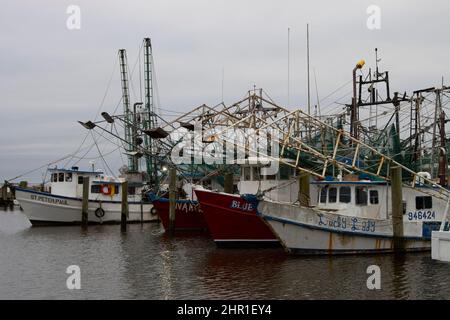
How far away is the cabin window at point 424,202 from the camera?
2403cm

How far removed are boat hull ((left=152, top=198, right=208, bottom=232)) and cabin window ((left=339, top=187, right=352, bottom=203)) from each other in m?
12.9

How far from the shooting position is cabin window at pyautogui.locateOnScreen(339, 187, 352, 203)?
23.6 metres

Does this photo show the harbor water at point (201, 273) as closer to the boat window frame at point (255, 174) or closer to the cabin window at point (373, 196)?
the cabin window at point (373, 196)

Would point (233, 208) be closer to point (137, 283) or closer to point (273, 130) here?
point (273, 130)

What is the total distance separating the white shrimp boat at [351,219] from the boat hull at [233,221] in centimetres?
267

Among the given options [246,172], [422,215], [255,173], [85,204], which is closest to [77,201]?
[85,204]

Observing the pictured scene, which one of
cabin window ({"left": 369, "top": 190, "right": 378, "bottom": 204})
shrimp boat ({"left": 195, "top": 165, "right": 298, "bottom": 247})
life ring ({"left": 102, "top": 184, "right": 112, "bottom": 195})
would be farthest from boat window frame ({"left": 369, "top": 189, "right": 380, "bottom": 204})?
life ring ({"left": 102, "top": 184, "right": 112, "bottom": 195})

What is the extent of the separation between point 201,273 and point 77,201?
73.1 ft

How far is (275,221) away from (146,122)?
38537 mm

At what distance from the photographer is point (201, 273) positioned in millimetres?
19469

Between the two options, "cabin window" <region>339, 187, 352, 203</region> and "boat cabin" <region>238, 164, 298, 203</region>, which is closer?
"cabin window" <region>339, 187, 352, 203</region>

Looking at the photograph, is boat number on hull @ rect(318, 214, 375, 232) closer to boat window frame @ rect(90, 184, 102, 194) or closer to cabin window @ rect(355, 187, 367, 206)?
cabin window @ rect(355, 187, 367, 206)

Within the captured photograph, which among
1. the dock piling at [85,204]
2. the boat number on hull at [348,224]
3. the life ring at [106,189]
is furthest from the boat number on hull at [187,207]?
the boat number on hull at [348,224]
